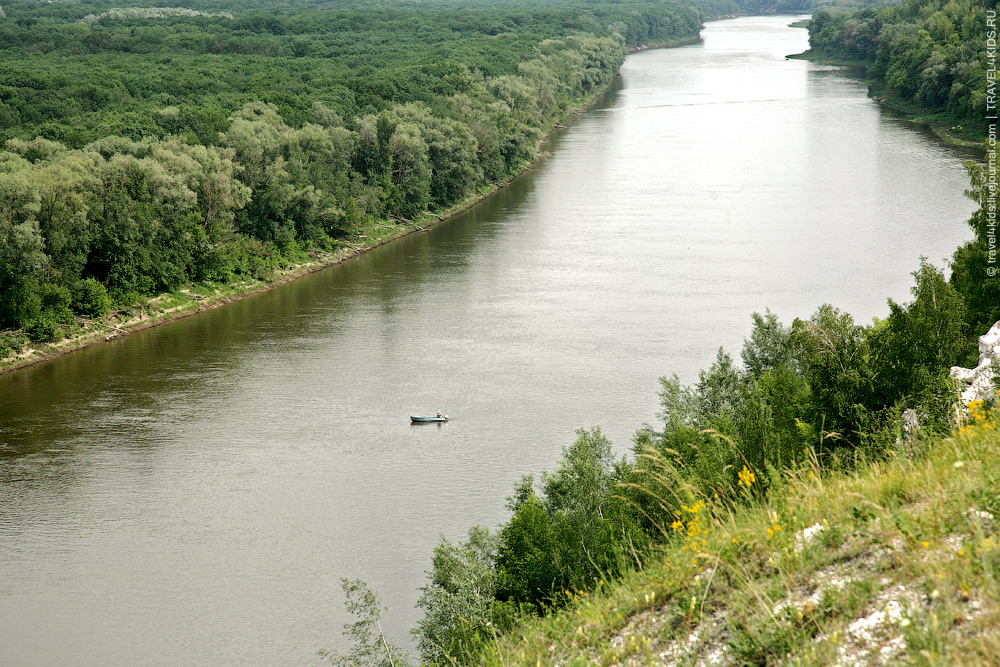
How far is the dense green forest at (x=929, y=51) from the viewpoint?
221 ft

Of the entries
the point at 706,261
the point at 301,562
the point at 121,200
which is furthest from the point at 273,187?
the point at 301,562

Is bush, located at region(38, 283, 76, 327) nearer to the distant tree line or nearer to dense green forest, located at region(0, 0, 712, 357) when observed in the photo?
dense green forest, located at region(0, 0, 712, 357)

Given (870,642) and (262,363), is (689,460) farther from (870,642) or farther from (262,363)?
(262,363)

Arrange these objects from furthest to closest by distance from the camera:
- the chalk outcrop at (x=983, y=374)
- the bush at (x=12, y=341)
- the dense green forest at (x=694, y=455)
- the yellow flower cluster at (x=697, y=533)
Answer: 1. the bush at (x=12, y=341)
2. the dense green forest at (x=694, y=455)
3. the chalk outcrop at (x=983, y=374)
4. the yellow flower cluster at (x=697, y=533)

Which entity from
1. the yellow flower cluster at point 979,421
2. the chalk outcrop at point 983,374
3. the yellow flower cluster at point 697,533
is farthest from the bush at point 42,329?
the yellow flower cluster at point 979,421

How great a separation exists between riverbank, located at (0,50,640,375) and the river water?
81 cm

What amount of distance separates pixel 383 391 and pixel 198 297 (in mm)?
13693

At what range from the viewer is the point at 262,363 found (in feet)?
108

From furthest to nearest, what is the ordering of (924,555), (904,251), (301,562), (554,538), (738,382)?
(904,251) → (738,382) → (301,562) → (554,538) → (924,555)

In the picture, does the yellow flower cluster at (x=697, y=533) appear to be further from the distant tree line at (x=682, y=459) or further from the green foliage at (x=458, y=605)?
the green foliage at (x=458, y=605)

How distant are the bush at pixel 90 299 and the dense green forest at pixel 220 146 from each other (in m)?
0.06

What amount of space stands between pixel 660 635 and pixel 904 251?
39047mm

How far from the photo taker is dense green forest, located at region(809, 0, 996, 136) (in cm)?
6725

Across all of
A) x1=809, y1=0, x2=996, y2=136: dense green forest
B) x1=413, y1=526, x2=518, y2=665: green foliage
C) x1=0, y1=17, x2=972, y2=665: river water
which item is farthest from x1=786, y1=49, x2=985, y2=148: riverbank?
x1=413, y1=526, x2=518, y2=665: green foliage
